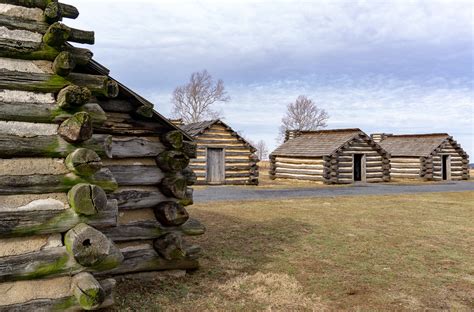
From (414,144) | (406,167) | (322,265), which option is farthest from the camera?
(414,144)

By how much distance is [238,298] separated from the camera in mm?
5176

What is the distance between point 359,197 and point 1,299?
1554 centimetres

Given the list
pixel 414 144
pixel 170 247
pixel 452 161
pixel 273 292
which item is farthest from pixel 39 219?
pixel 452 161

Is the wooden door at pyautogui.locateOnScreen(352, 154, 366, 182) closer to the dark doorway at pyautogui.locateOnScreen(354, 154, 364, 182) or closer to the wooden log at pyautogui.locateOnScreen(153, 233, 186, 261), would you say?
the dark doorway at pyautogui.locateOnScreen(354, 154, 364, 182)

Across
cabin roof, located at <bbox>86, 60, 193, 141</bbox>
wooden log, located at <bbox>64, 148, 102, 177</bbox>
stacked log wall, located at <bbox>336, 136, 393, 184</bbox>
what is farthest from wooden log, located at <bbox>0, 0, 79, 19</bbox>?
stacked log wall, located at <bbox>336, 136, 393, 184</bbox>

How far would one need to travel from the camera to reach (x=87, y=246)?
4.03m

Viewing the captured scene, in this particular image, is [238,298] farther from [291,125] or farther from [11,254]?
[291,125]

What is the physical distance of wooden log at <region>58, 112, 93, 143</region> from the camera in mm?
4156

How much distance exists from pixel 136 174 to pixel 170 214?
82 cm

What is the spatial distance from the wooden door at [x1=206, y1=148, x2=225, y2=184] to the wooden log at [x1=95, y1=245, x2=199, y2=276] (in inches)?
705

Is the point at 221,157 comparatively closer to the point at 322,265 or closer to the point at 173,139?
the point at 322,265

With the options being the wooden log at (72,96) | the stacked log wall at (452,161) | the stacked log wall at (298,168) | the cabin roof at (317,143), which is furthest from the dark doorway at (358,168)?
the wooden log at (72,96)

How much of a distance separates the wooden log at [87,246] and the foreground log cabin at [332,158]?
22.7m

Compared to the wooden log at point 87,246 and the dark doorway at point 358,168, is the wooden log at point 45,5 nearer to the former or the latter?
the wooden log at point 87,246
